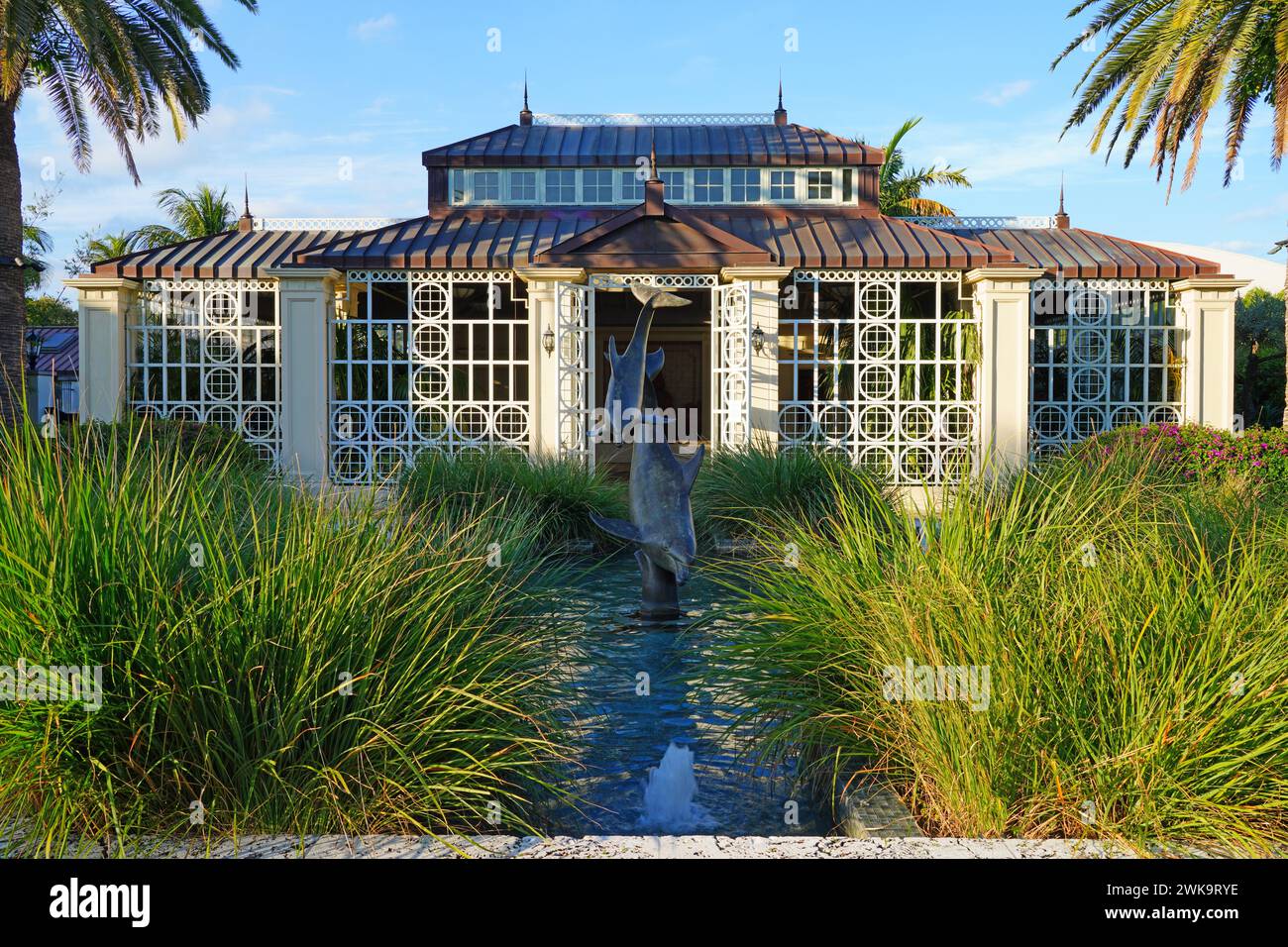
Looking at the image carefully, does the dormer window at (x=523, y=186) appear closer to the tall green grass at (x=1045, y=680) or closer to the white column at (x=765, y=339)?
the white column at (x=765, y=339)

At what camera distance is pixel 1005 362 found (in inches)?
570

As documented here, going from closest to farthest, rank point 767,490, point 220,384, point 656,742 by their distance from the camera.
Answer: point 656,742, point 767,490, point 220,384

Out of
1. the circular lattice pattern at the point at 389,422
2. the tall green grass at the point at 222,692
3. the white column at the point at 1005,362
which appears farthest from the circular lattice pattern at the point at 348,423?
the tall green grass at the point at 222,692

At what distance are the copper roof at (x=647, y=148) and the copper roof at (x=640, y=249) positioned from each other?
102 centimetres

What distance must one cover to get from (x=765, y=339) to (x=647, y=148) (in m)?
5.66

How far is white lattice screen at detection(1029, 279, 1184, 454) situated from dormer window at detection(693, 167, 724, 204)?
19.0 ft

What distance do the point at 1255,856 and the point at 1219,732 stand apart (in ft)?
1.30

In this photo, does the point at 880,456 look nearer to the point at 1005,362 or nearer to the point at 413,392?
the point at 1005,362

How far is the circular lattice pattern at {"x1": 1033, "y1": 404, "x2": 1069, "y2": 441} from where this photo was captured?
15.1 metres

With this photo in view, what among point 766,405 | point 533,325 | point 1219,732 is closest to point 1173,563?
point 1219,732

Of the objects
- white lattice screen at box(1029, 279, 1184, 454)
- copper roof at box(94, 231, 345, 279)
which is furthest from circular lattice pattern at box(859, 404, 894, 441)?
copper roof at box(94, 231, 345, 279)

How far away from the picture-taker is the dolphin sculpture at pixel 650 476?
279 inches

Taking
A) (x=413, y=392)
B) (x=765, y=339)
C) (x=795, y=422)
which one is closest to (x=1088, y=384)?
(x=795, y=422)

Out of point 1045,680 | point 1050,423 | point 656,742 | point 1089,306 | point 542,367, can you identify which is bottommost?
point 656,742
